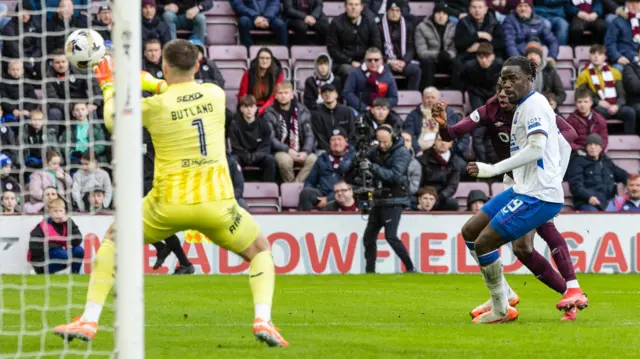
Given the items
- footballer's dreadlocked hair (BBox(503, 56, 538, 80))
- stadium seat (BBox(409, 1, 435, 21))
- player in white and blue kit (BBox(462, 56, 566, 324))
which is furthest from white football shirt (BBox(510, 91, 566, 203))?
stadium seat (BBox(409, 1, 435, 21))

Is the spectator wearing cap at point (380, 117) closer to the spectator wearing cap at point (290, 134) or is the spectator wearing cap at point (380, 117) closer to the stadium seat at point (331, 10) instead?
the spectator wearing cap at point (290, 134)

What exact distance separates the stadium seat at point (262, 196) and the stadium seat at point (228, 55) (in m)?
3.00

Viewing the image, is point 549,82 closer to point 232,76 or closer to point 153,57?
point 232,76

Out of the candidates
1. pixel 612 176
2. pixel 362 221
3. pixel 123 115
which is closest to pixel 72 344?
pixel 123 115

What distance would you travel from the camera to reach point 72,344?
8781 millimetres

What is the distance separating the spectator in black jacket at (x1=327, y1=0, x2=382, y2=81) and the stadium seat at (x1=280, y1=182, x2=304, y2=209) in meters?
2.60

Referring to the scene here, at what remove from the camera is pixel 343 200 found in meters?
19.1

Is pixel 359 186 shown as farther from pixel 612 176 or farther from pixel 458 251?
pixel 612 176

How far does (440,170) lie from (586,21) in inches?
216

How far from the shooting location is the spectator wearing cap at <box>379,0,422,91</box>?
2212 cm

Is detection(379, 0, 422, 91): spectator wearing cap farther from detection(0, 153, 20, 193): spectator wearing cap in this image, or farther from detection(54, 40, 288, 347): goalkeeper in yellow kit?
detection(54, 40, 288, 347): goalkeeper in yellow kit

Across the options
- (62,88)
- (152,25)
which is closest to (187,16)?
(152,25)

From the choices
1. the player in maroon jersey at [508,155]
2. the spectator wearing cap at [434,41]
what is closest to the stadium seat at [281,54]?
the spectator wearing cap at [434,41]

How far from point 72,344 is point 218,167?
161cm
